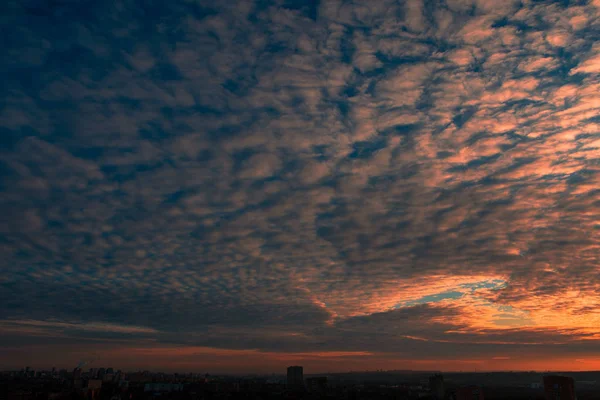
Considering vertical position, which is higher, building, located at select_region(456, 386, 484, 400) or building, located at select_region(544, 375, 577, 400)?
building, located at select_region(544, 375, 577, 400)

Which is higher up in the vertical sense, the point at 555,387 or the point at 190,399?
the point at 555,387

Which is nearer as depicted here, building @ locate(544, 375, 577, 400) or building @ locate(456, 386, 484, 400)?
building @ locate(544, 375, 577, 400)

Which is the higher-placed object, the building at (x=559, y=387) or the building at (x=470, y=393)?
the building at (x=559, y=387)

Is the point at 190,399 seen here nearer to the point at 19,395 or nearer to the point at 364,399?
the point at 19,395

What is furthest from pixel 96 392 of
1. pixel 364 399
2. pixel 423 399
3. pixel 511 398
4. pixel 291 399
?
pixel 511 398

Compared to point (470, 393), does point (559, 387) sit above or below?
above

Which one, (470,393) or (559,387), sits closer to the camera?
(559,387)

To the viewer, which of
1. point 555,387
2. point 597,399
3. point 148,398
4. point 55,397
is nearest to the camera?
point 555,387

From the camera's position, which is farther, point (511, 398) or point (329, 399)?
point (511, 398)
